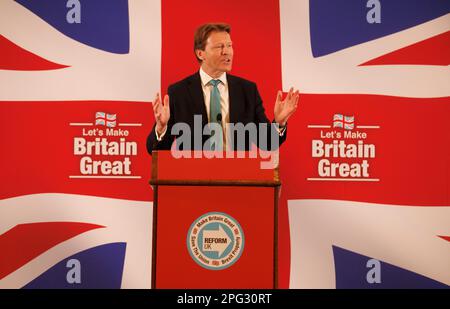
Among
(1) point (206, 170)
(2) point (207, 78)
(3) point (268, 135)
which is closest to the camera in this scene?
(1) point (206, 170)

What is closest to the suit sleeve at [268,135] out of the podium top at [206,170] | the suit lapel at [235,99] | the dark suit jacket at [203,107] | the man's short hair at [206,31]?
the dark suit jacket at [203,107]

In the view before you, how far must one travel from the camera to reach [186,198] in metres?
2.20

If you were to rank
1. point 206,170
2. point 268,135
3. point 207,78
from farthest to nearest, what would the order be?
point 207,78 < point 268,135 < point 206,170

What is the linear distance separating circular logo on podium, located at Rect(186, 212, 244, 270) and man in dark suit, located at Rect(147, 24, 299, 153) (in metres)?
0.64

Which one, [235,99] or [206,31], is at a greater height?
[206,31]

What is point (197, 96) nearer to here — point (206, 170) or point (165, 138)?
point (165, 138)

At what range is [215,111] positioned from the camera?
9.46 feet

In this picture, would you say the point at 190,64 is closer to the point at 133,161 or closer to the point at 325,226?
the point at 133,161

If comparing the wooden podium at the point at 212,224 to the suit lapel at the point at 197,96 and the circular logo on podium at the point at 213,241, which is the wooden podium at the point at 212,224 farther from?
the suit lapel at the point at 197,96

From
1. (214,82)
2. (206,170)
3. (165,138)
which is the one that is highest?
(214,82)

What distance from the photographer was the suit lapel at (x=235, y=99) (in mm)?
2900

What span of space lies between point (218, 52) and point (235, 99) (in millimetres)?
246

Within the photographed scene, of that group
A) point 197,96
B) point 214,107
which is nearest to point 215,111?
point 214,107

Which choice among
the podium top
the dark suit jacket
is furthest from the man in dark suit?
the podium top
